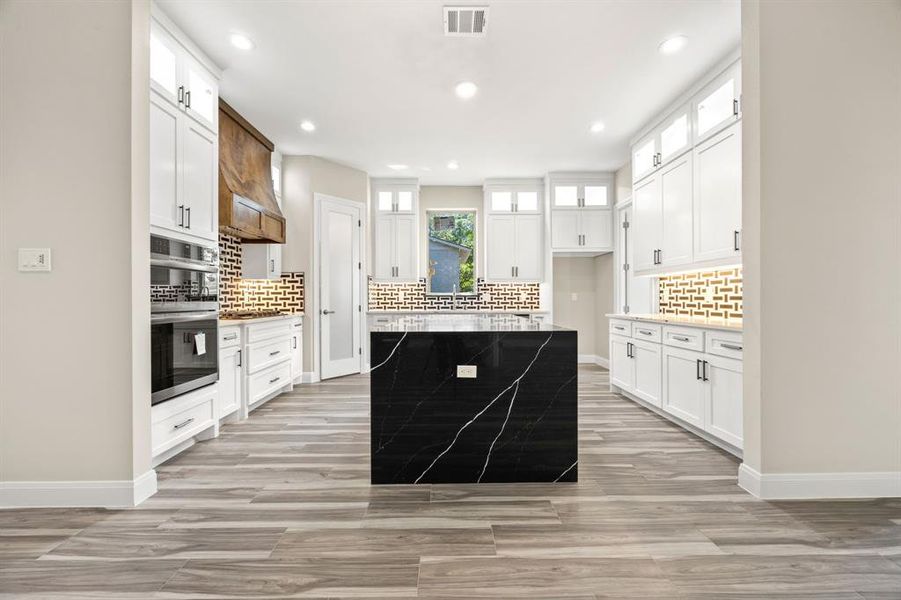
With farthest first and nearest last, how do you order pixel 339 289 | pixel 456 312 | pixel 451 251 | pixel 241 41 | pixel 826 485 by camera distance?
pixel 451 251 < pixel 456 312 < pixel 339 289 < pixel 241 41 < pixel 826 485

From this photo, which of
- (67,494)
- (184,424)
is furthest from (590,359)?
(67,494)

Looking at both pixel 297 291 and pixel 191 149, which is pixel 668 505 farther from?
pixel 297 291

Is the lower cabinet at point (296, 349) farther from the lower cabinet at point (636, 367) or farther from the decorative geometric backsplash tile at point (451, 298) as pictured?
the lower cabinet at point (636, 367)

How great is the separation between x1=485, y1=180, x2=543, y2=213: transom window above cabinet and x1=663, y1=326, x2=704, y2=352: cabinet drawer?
3476mm

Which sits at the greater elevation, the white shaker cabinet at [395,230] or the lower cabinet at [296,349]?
the white shaker cabinet at [395,230]

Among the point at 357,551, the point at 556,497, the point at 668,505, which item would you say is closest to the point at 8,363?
the point at 357,551

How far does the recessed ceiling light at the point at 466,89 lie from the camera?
149 inches

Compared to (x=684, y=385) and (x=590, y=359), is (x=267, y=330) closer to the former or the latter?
(x=684, y=385)

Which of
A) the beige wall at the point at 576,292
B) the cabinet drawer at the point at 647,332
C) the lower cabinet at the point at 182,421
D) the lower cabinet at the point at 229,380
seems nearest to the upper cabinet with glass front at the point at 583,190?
the beige wall at the point at 576,292

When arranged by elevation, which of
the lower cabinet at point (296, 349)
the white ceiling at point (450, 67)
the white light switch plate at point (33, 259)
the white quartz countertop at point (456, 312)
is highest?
the white ceiling at point (450, 67)

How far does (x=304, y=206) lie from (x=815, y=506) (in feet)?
18.0

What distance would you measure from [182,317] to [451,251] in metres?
4.77

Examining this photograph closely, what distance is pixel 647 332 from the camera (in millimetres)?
4156

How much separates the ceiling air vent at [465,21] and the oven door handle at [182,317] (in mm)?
2534
